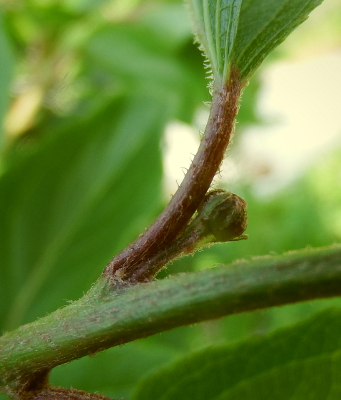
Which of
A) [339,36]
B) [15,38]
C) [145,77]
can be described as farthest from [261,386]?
[339,36]

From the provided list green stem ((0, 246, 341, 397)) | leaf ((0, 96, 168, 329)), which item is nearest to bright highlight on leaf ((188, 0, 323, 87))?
green stem ((0, 246, 341, 397))

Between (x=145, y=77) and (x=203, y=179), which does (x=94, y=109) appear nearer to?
(x=145, y=77)

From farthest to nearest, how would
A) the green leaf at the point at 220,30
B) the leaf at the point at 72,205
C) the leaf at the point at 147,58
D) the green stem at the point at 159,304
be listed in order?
1. the leaf at the point at 147,58
2. the leaf at the point at 72,205
3. the green leaf at the point at 220,30
4. the green stem at the point at 159,304

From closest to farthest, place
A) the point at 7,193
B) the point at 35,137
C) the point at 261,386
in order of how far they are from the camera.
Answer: the point at 261,386 → the point at 7,193 → the point at 35,137

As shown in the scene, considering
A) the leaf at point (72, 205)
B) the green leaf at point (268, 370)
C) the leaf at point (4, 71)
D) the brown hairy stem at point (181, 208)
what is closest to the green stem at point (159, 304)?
the brown hairy stem at point (181, 208)

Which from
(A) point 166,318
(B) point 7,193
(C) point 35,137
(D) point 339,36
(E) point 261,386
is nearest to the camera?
(A) point 166,318

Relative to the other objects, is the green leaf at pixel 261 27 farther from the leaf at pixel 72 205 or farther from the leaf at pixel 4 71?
the leaf at pixel 4 71
